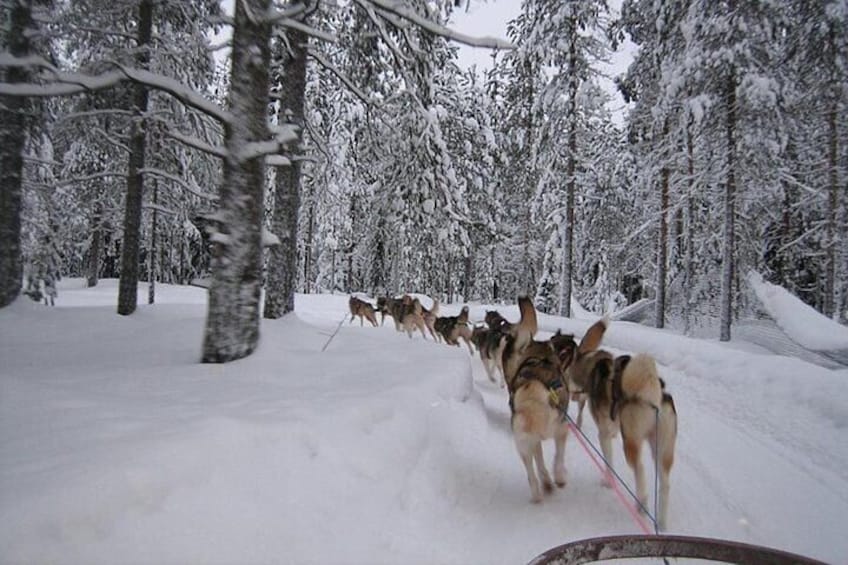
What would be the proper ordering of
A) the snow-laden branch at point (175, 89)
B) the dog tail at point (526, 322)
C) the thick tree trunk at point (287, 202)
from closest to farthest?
the snow-laden branch at point (175, 89), the dog tail at point (526, 322), the thick tree trunk at point (287, 202)

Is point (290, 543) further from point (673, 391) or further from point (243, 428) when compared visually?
point (673, 391)

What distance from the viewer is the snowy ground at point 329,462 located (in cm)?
210

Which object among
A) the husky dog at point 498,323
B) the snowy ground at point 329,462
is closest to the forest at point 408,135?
the snowy ground at point 329,462

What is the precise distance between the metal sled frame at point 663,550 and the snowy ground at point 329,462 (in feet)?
3.28

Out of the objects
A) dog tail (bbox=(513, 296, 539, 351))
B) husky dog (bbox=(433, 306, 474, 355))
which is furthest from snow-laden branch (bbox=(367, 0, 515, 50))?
husky dog (bbox=(433, 306, 474, 355))

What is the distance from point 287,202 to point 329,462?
24.4 ft

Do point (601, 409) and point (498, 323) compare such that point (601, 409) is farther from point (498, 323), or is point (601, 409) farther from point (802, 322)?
point (802, 322)

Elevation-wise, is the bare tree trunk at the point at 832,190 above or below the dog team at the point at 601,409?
above

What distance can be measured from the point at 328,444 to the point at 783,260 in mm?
25841

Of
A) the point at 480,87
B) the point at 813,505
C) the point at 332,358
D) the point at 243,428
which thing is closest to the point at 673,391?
the point at 813,505

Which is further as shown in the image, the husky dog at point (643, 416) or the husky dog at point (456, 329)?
the husky dog at point (456, 329)

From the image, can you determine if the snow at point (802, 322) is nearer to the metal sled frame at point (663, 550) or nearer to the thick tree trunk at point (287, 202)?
the metal sled frame at point (663, 550)

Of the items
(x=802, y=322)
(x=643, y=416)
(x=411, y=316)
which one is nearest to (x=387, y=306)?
(x=411, y=316)

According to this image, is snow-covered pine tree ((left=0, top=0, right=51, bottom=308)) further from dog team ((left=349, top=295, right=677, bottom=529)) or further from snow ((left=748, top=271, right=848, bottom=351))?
snow ((left=748, top=271, right=848, bottom=351))
